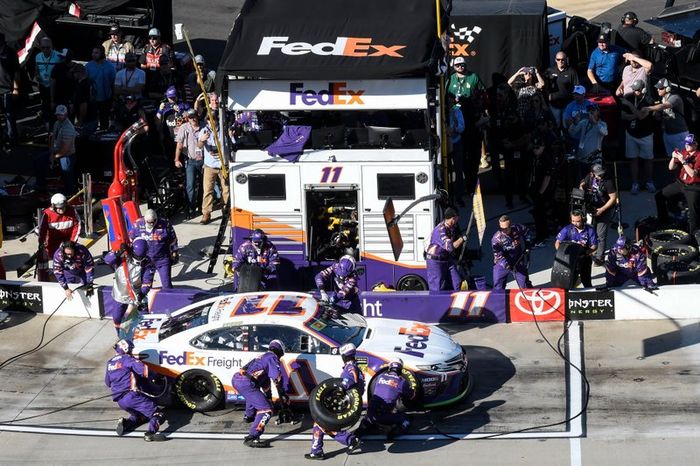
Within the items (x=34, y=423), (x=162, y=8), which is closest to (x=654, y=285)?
(x=34, y=423)

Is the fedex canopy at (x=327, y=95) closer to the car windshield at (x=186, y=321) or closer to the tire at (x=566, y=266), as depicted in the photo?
the tire at (x=566, y=266)

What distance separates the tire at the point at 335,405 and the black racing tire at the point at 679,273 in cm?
635

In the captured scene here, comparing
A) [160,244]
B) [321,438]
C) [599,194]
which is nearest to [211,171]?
[160,244]

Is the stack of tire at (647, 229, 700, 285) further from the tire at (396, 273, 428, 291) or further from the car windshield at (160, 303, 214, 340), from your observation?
the car windshield at (160, 303, 214, 340)

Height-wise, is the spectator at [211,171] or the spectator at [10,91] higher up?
the spectator at [10,91]

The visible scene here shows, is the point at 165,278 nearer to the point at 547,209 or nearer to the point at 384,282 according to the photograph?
the point at 384,282

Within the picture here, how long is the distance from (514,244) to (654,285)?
209 centimetres

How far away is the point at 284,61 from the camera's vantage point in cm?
2027

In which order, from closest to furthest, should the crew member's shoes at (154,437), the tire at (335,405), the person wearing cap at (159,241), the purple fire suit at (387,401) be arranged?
the tire at (335,405) < the purple fire suit at (387,401) < the crew member's shoes at (154,437) < the person wearing cap at (159,241)

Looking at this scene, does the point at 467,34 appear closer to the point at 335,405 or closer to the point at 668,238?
the point at 668,238

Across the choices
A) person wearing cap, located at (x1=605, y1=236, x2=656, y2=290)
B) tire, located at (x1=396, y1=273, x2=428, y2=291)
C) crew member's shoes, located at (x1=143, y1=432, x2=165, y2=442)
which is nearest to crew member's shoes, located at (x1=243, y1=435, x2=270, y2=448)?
crew member's shoes, located at (x1=143, y1=432, x2=165, y2=442)

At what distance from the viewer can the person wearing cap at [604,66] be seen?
26172mm

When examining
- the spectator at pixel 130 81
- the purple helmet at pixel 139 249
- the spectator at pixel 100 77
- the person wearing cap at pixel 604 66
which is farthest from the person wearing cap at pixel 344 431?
the spectator at pixel 100 77

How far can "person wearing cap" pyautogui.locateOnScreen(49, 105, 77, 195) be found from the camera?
24.7 metres
